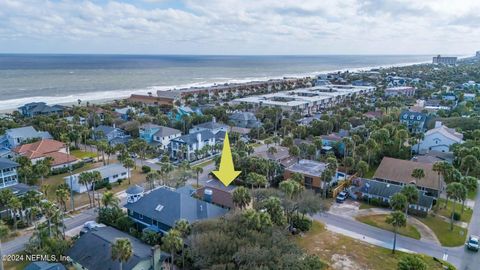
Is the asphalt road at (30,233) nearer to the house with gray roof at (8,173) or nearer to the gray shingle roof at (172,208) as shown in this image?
the gray shingle roof at (172,208)

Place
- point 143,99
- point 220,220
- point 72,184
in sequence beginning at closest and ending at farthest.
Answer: point 220,220 → point 72,184 → point 143,99

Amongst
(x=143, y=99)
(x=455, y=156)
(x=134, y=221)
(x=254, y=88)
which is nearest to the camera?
(x=134, y=221)

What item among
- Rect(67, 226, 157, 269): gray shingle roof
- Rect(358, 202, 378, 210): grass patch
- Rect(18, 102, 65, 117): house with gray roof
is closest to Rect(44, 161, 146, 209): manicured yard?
Rect(67, 226, 157, 269): gray shingle roof

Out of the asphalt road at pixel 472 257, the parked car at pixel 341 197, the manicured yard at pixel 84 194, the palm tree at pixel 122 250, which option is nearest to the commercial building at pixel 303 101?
the parked car at pixel 341 197

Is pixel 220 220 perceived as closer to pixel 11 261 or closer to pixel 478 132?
pixel 11 261

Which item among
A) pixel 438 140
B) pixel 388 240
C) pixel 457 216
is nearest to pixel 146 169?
pixel 388 240

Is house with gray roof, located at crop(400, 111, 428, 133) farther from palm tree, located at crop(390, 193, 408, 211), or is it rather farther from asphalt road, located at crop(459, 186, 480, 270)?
palm tree, located at crop(390, 193, 408, 211)

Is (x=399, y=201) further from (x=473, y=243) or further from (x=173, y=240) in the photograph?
(x=173, y=240)

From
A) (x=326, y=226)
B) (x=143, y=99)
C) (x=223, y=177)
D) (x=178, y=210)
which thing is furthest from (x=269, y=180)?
(x=143, y=99)
